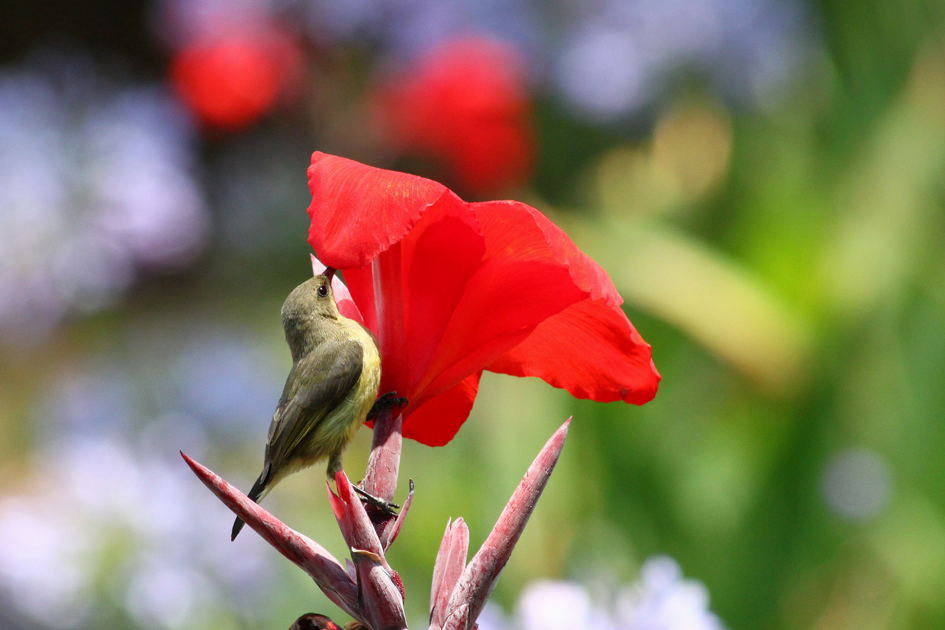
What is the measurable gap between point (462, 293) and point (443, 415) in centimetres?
17

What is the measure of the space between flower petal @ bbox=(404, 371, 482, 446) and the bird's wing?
4.9 inches

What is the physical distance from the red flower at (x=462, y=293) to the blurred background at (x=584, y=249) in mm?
320

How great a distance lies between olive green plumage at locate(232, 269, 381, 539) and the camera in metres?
0.79

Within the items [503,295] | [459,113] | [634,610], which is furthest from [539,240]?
[459,113]

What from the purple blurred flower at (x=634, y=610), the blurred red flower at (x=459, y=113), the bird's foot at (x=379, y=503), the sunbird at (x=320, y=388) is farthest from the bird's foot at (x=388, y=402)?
the blurred red flower at (x=459, y=113)

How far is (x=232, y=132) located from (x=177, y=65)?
0.39 m

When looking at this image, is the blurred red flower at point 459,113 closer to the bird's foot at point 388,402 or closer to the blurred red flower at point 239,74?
the blurred red flower at point 239,74

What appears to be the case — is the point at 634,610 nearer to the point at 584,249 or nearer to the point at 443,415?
the point at 443,415

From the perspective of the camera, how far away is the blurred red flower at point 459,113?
346cm

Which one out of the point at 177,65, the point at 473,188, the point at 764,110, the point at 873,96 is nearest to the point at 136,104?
the point at 177,65

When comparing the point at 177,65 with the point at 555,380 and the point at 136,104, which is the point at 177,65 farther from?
the point at 555,380

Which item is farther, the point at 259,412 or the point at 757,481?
the point at 259,412

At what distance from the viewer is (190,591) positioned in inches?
71.2

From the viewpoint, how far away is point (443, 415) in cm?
92
